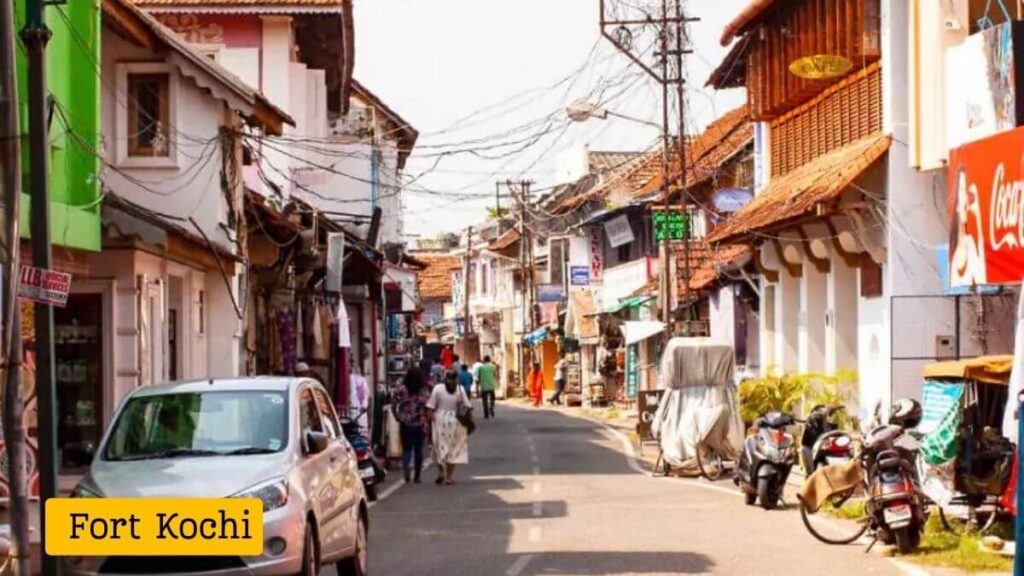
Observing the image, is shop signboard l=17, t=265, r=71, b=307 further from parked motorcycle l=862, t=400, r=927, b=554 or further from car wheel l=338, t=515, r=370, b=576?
parked motorcycle l=862, t=400, r=927, b=554

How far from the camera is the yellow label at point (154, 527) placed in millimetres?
12500

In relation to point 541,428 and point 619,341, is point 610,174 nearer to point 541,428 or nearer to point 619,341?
point 619,341

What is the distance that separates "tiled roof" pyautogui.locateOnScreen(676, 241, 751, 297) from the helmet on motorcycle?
57.0ft

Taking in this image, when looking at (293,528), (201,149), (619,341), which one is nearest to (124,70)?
(201,149)

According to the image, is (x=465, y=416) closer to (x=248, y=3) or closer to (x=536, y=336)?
(x=248, y=3)

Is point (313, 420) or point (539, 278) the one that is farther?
point (539, 278)

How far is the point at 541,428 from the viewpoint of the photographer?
1877 inches

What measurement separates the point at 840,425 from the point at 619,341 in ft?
125

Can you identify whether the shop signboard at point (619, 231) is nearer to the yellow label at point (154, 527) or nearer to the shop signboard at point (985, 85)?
the shop signboard at point (985, 85)

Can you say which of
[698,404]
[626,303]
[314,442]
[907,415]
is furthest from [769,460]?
[626,303]

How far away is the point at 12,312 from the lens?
13211 millimetres

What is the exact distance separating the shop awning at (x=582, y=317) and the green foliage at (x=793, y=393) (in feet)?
117

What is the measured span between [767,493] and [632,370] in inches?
1429

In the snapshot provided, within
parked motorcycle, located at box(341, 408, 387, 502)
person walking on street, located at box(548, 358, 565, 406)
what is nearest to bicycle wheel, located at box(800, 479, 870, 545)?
parked motorcycle, located at box(341, 408, 387, 502)
